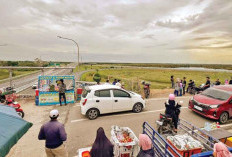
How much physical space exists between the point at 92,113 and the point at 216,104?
6.60 metres

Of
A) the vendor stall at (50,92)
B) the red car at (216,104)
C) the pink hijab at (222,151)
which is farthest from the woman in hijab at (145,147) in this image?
the vendor stall at (50,92)

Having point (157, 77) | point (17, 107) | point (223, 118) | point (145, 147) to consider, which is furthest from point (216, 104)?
point (157, 77)

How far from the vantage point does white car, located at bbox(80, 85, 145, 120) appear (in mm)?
7320

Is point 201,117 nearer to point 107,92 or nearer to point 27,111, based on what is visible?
point 107,92

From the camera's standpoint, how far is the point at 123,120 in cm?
744

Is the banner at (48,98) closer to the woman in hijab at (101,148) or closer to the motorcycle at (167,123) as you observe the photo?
the motorcycle at (167,123)

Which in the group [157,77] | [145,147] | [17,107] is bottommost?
[157,77]

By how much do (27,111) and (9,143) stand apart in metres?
7.41

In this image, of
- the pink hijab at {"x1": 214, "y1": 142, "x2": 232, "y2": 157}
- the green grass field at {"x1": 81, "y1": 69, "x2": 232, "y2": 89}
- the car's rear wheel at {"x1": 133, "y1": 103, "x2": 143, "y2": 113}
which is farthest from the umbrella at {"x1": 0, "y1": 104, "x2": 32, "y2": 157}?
the green grass field at {"x1": 81, "y1": 69, "x2": 232, "y2": 89}

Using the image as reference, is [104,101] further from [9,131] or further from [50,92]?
[9,131]

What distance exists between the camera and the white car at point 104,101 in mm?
7320

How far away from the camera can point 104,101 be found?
7535mm

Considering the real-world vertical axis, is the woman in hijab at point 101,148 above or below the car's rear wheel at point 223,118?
above

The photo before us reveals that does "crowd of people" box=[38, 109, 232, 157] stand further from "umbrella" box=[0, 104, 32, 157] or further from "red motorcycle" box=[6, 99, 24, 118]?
"red motorcycle" box=[6, 99, 24, 118]
